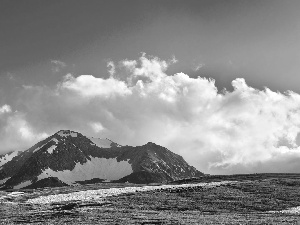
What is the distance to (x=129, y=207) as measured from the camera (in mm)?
75375

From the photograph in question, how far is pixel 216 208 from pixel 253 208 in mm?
6639

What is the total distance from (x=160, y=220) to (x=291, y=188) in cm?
6029

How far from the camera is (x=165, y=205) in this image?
3068 inches

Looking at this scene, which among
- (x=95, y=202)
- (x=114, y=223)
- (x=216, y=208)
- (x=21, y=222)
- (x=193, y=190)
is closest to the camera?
(x=114, y=223)

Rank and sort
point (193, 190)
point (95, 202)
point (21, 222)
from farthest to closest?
point (193, 190)
point (95, 202)
point (21, 222)

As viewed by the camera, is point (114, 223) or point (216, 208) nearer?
point (114, 223)

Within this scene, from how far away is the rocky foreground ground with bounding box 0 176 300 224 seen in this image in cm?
5859

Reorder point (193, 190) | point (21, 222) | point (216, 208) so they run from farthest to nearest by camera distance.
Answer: point (193, 190) → point (216, 208) → point (21, 222)

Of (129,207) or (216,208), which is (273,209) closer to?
(216,208)

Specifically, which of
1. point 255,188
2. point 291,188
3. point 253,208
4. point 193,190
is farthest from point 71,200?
point 291,188

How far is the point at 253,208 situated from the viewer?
75750 millimetres

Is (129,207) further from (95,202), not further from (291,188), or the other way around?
(291,188)

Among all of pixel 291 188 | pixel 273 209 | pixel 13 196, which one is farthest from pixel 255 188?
pixel 13 196

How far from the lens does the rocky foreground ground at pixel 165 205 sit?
58.6 metres
